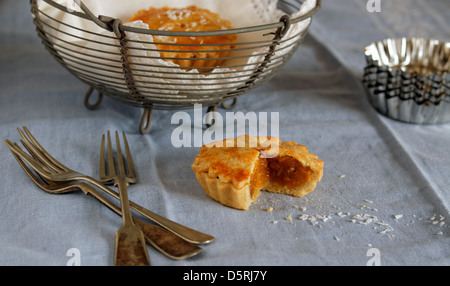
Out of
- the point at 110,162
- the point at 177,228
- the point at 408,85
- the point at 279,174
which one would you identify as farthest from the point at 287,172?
the point at 408,85

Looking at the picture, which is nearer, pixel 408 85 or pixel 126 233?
pixel 126 233

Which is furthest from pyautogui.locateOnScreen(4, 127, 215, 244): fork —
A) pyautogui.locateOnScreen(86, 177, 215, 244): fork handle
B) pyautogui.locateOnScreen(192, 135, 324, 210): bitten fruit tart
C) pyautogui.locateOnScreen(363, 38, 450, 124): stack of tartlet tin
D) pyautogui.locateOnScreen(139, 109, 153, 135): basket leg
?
pyautogui.locateOnScreen(363, 38, 450, 124): stack of tartlet tin

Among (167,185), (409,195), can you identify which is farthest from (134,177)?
(409,195)

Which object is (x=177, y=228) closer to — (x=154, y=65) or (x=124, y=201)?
(x=124, y=201)

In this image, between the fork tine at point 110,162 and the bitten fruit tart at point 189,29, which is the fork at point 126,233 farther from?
the bitten fruit tart at point 189,29

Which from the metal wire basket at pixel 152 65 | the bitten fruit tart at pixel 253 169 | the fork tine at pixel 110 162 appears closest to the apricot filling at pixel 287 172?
the bitten fruit tart at pixel 253 169
